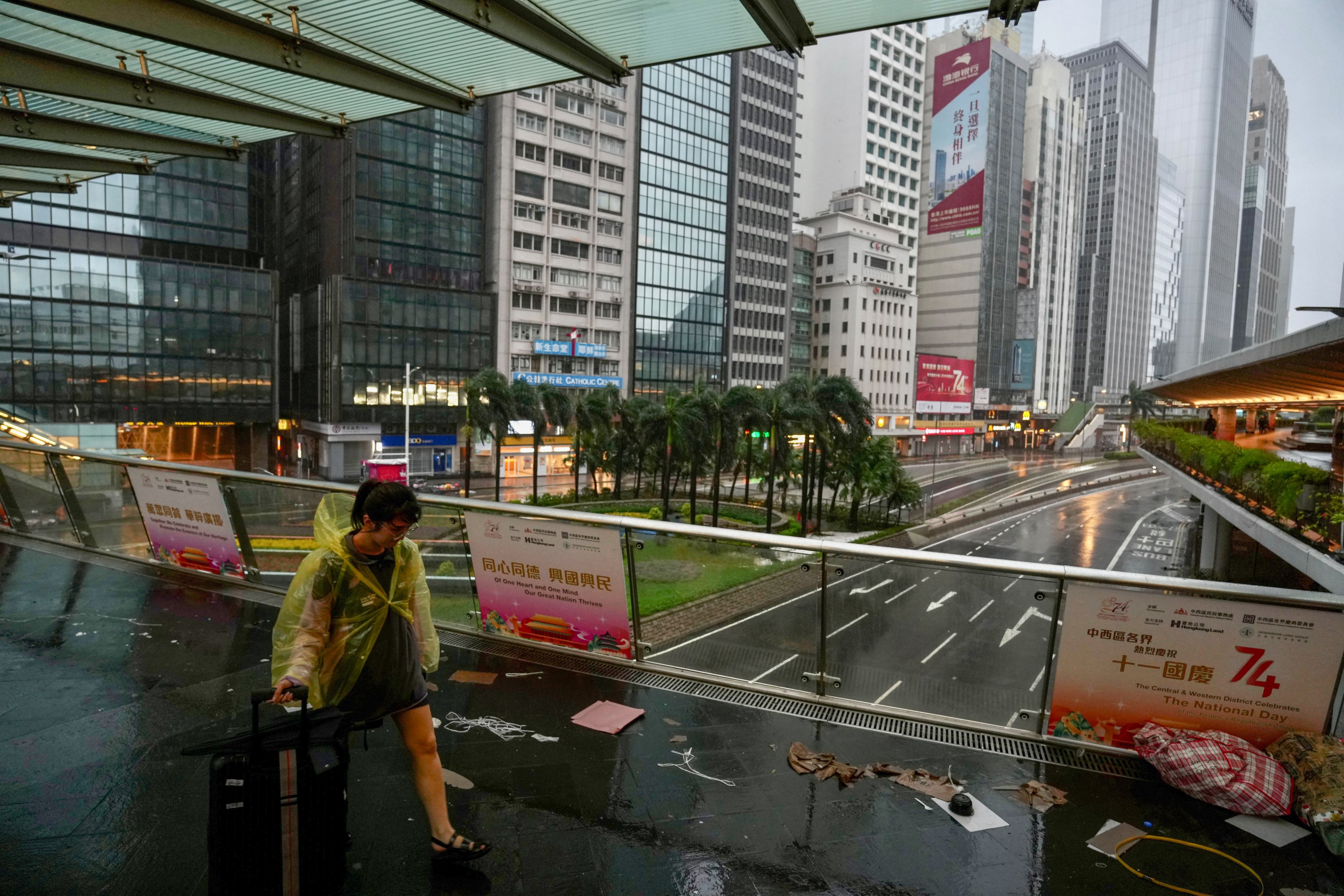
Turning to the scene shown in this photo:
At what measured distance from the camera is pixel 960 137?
9975 centimetres

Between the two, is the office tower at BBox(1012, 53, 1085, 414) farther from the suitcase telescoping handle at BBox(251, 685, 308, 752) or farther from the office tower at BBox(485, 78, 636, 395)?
the suitcase telescoping handle at BBox(251, 685, 308, 752)

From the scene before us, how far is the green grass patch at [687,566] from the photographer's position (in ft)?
17.6

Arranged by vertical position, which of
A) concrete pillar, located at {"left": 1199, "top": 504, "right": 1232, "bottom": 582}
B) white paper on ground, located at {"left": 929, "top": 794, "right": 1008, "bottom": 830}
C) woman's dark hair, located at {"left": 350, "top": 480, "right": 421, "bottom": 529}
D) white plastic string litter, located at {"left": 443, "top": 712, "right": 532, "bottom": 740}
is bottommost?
concrete pillar, located at {"left": 1199, "top": 504, "right": 1232, "bottom": 582}

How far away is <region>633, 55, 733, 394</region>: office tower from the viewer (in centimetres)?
6962

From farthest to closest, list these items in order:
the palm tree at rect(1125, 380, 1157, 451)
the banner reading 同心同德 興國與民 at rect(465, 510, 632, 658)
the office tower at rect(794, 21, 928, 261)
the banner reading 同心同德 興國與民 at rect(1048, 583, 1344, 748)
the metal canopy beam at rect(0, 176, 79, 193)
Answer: the palm tree at rect(1125, 380, 1157, 451) → the office tower at rect(794, 21, 928, 261) → the metal canopy beam at rect(0, 176, 79, 193) → the banner reading 同心同德 興國與民 at rect(465, 510, 632, 658) → the banner reading 同心同德 興國與民 at rect(1048, 583, 1344, 748)

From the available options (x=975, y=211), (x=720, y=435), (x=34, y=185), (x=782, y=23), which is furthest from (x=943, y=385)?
(x=782, y=23)

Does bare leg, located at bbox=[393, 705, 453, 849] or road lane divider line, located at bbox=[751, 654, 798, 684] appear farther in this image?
road lane divider line, located at bbox=[751, 654, 798, 684]

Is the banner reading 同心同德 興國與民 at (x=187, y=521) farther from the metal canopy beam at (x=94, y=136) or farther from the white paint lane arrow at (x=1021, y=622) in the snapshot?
the white paint lane arrow at (x=1021, y=622)

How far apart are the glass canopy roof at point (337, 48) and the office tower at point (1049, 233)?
112476mm

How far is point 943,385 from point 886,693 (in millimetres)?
95378

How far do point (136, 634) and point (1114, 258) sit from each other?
161 meters

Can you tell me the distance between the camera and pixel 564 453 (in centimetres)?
6328

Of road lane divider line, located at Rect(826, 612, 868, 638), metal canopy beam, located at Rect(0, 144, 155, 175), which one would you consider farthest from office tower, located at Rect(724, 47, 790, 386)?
road lane divider line, located at Rect(826, 612, 868, 638)

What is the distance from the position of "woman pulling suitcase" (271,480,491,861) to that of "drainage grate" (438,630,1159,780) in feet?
7.04
